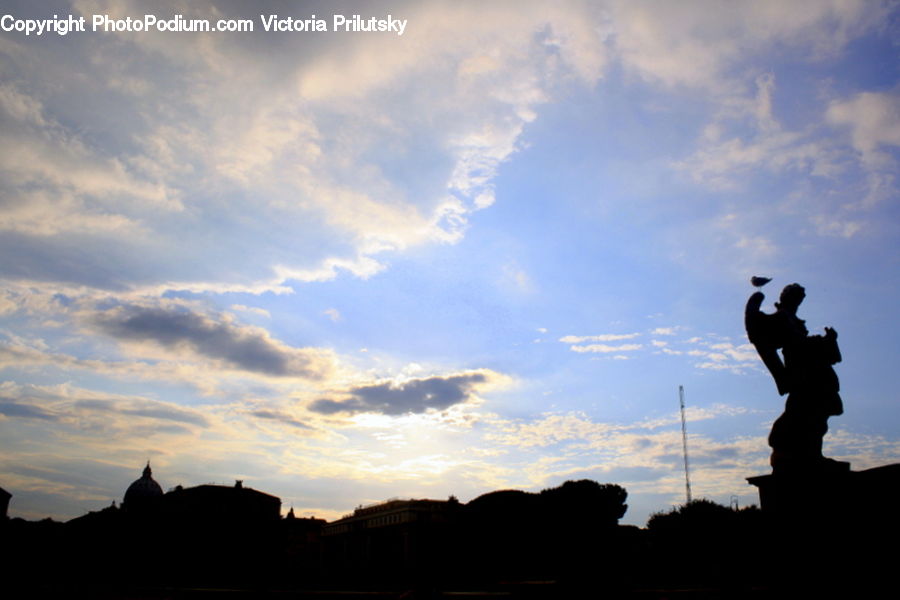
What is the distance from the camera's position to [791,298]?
9977mm

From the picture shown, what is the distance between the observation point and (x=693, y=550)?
145ft

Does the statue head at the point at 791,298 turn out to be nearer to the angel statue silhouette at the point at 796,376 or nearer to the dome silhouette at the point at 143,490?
the angel statue silhouette at the point at 796,376

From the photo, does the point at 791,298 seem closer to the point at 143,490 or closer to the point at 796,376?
the point at 796,376

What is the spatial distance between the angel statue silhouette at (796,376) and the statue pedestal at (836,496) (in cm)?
22

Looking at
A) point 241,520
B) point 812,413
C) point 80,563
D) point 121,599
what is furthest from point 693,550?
point 80,563

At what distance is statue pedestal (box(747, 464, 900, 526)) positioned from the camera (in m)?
7.61

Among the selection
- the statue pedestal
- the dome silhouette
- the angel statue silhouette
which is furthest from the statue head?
the dome silhouette

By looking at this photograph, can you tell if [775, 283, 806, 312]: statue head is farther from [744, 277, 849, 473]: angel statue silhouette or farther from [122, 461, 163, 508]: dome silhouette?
[122, 461, 163, 508]: dome silhouette

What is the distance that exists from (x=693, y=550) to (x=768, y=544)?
41311 millimetres

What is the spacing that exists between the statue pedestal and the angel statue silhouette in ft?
0.74

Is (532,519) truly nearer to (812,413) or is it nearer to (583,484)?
(583,484)

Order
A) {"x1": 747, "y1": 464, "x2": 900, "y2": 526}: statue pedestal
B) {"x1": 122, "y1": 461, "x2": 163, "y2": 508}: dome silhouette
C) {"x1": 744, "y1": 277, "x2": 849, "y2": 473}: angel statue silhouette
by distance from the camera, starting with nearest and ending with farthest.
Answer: {"x1": 747, "y1": 464, "x2": 900, "y2": 526}: statue pedestal
{"x1": 744, "y1": 277, "x2": 849, "y2": 473}: angel statue silhouette
{"x1": 122, "y1": 461, "x2": 163, "y2": 508}: dome silhouette

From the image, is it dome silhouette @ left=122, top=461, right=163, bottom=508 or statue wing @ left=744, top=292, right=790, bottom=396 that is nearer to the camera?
statue wing @ left=744, top=292, right=790, bottom=396

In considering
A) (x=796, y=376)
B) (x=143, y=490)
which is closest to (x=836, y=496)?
(x=796, y=376)
